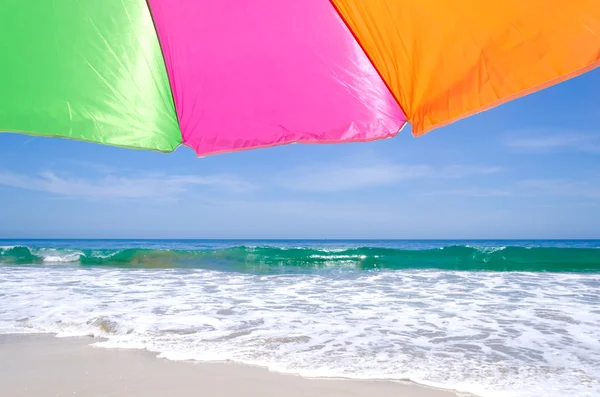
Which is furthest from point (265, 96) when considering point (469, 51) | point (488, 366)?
point (488, 366)

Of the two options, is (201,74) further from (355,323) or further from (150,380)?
(355,323)

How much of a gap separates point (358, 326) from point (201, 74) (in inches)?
179

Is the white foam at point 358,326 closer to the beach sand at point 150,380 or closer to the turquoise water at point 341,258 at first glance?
the beach sand at point 150,380

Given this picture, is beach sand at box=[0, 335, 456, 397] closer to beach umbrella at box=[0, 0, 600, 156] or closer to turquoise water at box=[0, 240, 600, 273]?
beach umbrella at box=[0, 0, 600, 156]

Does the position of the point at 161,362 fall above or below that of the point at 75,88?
below

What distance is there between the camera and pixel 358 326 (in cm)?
616

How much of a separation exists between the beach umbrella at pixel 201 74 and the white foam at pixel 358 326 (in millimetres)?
2547

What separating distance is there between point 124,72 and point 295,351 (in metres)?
3.34

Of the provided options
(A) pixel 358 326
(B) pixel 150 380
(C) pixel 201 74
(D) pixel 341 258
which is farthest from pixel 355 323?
(D) pixel 341 258

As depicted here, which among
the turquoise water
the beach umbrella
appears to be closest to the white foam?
the beach umbrella

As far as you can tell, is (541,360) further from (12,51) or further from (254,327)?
(12,51)

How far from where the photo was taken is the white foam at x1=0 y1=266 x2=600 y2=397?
4.27 m

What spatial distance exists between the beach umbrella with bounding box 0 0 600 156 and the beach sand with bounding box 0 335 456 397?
2.12 metres

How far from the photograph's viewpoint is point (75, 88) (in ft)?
7.55
